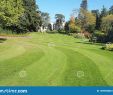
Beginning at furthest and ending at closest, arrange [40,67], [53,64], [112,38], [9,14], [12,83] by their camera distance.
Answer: [112,38]
[9,14]
[53,64]
[40,67]
[12,83]

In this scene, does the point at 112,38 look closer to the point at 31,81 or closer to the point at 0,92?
the point at 31,81

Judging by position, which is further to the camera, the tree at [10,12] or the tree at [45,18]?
the tree at [10,12]

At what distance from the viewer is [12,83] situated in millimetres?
14055

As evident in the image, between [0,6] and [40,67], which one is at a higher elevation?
[0,6]

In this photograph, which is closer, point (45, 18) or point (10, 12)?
point (45, 18)

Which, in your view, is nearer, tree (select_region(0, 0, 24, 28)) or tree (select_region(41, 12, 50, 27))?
tree (select_region(41, 12, 50, 27))

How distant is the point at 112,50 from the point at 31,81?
2339 centimetres

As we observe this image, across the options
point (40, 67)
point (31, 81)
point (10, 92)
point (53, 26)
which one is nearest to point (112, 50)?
point (53, 26)

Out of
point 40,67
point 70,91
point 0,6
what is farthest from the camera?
point 0,6

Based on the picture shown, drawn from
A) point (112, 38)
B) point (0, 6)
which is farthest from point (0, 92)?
point (112, 38)

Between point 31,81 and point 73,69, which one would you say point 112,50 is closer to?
point 73,69

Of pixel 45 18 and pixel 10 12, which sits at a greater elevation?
pixel 10 12

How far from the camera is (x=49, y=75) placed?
16.6m

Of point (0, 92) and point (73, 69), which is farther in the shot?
point (73, 69)
